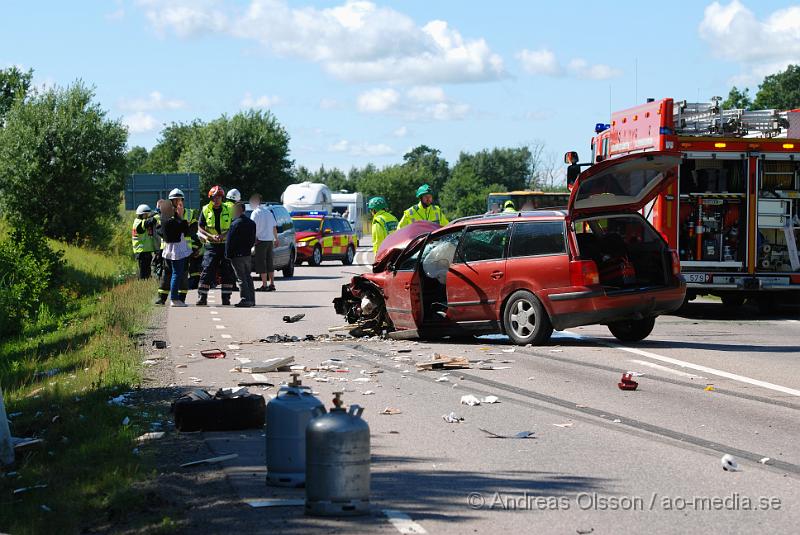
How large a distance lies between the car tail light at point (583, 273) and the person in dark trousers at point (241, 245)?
843cm

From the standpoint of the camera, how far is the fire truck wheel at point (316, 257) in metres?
37.6

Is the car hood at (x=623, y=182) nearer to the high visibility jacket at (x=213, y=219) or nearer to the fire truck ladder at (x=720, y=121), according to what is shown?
the fire truck ladder at (x=720, y=121)

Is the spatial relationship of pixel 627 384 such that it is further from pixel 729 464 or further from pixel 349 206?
pixel 349 206

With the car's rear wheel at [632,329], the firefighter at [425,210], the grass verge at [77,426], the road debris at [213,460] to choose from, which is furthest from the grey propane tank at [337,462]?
the firefighter at [425,210]

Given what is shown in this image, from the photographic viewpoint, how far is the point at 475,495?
255 inches

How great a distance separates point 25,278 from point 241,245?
4.09m

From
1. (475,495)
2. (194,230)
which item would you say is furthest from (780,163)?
(475,495)

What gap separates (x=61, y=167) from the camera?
119 ft

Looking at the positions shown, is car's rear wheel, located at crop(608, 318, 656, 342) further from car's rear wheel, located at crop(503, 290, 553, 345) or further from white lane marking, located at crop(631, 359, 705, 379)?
white lane marking, located at crop(631, 359, 705, 379)

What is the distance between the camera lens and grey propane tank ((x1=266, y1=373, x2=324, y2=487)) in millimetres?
6387

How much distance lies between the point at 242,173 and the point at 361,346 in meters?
60.4

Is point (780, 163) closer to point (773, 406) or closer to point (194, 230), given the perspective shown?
point (773, 406)

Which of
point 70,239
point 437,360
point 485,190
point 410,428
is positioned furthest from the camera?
point 485,190

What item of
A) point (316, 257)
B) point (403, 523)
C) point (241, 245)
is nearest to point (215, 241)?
point (241, 245)
